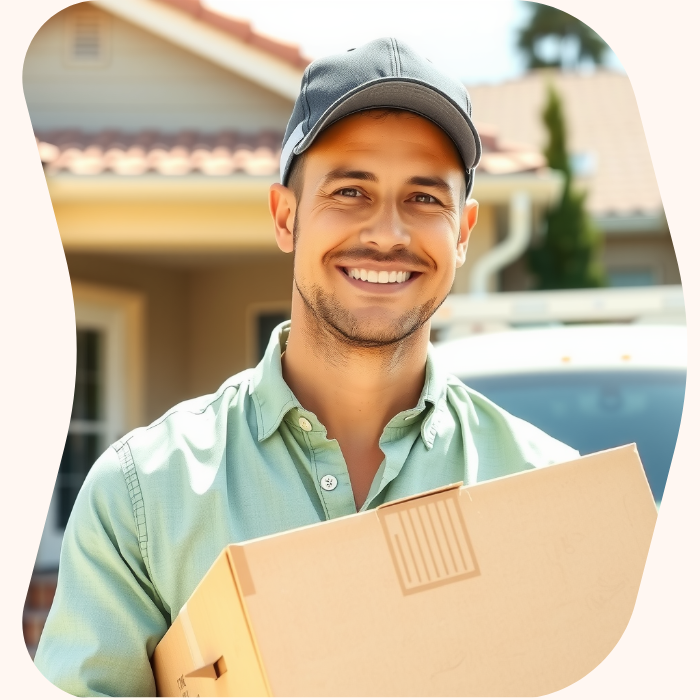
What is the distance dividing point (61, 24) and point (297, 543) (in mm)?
5102

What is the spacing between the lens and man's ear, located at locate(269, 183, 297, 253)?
194 centimetres

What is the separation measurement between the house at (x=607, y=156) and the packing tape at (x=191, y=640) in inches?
287

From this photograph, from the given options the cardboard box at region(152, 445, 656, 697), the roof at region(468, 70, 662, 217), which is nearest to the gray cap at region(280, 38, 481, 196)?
the cardboard box at region(152, 445, 656, 697)

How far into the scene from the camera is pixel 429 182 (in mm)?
1756

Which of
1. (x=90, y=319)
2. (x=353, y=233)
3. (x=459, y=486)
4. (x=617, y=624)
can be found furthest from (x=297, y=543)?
(x=90, y=319)

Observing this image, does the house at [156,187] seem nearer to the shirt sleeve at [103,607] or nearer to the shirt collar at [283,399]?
the shirt collar at [283,399]

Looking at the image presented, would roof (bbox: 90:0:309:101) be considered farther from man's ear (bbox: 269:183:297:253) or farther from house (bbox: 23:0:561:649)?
man's ear (bbox: 269:183:297:253)

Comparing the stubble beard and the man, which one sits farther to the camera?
the stubble beard

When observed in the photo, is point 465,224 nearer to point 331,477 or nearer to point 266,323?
point 331,477

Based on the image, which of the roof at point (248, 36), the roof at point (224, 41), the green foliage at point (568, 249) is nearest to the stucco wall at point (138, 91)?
the roof at point (224, 41)

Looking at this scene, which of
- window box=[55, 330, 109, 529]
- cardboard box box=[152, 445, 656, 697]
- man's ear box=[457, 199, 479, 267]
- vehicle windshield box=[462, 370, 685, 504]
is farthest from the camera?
window box=[55, 330, 109, 529]

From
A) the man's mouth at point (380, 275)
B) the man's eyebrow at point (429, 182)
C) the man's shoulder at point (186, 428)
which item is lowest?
the man's shoulder at point (186, 428)

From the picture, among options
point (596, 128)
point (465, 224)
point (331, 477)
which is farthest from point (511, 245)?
point (596, 128)

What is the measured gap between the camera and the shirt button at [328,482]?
66.9 inches
